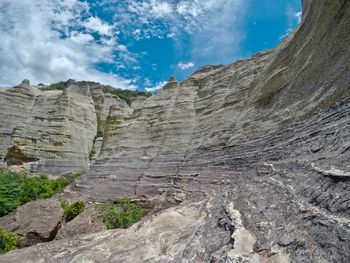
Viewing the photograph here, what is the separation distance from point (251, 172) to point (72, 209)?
10.4 m

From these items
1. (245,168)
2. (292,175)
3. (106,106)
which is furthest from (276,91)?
(106,106)

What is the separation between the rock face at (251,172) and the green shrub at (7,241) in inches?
124

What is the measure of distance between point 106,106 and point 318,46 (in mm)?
38113

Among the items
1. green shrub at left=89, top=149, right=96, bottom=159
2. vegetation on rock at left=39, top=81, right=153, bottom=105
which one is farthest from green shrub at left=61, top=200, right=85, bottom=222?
vegetation on rock at left=39, top=81, right=153, bottom=105

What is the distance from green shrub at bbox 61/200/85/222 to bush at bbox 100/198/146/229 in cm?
131

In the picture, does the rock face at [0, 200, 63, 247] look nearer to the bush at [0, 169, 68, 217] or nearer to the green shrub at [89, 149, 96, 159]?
the bush at [0, 169, 68, 217]

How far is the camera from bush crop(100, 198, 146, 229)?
1393 centimetres

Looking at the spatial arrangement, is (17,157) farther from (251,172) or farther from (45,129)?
(251,172)

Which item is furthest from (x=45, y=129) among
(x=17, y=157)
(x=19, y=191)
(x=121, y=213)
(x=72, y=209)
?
(x=121, y=213)

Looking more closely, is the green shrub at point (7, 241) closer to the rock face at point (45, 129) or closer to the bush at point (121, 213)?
the bush at point (121, 213)

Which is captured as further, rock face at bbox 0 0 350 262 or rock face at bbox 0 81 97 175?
rock face at bbox 0 81 97 175

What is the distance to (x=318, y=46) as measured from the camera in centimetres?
1015

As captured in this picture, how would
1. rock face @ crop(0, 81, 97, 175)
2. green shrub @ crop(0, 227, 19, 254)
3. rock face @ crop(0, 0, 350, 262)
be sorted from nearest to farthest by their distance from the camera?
rock face @ crop(0, 0, 350, 262), green shrub @ crop(0, 227, 19, 254), rock face @ crop(0, 81, 97, 175)

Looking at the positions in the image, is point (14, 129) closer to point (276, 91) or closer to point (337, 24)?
point (276, 91)
